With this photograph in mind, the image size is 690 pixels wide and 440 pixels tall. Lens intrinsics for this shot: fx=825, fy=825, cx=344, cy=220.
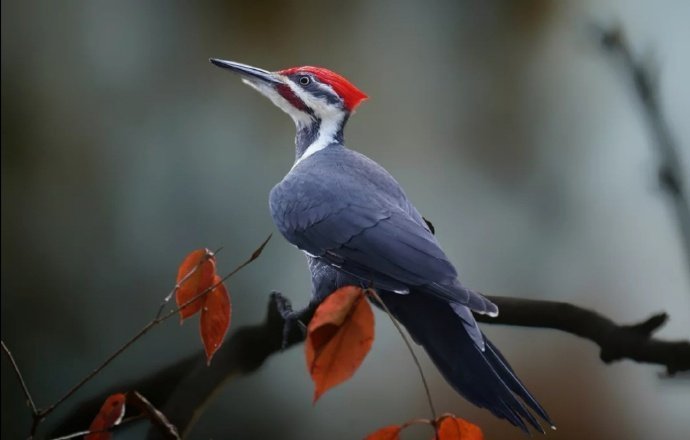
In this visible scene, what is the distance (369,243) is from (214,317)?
0.24 meters

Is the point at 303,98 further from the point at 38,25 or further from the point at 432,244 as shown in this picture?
the point at 38,25

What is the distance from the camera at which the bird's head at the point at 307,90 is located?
4.35 ft

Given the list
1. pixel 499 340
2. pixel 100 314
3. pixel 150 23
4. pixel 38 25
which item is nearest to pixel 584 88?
pixel 499 340

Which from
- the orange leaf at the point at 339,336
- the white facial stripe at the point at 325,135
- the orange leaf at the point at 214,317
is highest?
the white facial stripe at the point at 325,135

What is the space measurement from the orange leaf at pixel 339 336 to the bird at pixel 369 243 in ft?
0.57

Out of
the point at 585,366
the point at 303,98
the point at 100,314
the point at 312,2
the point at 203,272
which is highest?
the point at 312,2

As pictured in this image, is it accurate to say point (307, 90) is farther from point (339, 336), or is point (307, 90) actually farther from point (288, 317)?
point (339, 336)

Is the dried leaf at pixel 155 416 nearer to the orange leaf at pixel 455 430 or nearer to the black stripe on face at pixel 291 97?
the orange leaf at pixel 455 430

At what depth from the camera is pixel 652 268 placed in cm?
131

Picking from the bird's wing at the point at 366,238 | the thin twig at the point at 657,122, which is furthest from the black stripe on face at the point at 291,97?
the thin twig at the point at 657,122

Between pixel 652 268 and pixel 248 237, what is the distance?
0.70 metres

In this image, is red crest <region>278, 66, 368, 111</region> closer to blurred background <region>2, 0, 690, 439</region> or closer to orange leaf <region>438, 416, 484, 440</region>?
blurred background <region>2, 0, 690, 439</region>

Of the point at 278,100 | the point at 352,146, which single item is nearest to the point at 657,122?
the point at 352,146

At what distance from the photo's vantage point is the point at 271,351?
4.62ft
